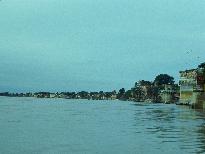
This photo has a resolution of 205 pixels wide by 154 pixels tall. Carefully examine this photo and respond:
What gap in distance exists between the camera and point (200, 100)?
128m

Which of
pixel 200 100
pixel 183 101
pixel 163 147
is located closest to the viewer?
pixel 163 147

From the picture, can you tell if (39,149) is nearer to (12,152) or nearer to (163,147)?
(12,152)

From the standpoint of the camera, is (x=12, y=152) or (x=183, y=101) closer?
(x=12, y=152)

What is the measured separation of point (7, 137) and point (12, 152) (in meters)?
10.6

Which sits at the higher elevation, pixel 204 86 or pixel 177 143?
pixel 204 86

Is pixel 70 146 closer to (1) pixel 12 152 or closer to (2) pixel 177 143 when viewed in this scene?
(1) pixel 12 152

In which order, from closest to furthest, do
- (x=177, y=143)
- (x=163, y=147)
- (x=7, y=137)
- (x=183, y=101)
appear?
(x=163, y=147) < (x=177, y=143) < (x=7, y=137) < (x=183, y=101)

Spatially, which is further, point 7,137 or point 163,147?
point 7,137

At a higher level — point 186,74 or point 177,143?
point 186,74

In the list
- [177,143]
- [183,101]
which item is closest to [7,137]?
[177,143]

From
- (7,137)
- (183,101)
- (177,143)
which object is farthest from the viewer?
(183,101)

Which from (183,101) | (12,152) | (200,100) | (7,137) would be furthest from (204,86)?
(12,152)

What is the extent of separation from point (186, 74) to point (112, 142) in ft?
504

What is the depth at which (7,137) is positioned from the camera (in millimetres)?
40906
